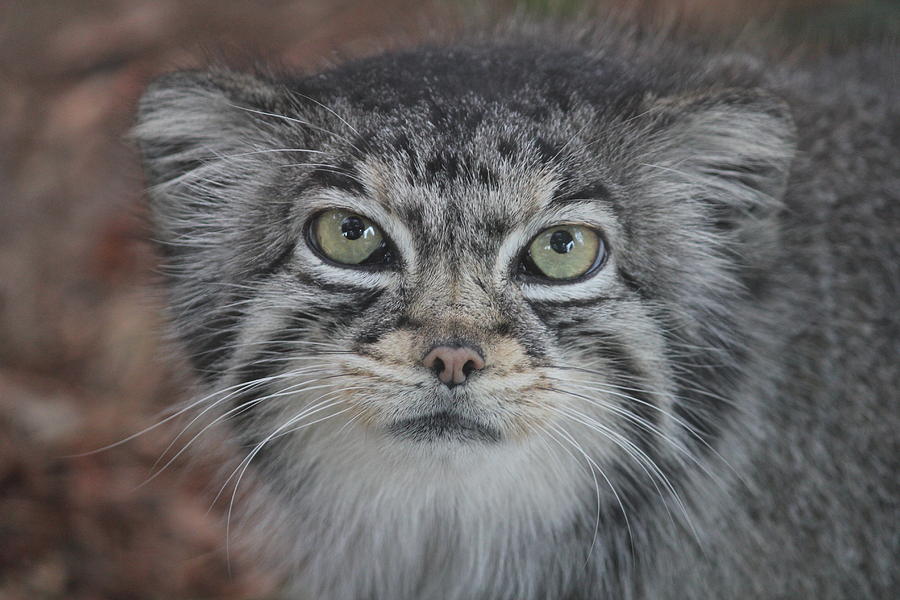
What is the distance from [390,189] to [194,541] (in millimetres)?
3332

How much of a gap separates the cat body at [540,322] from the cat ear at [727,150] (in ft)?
0.04

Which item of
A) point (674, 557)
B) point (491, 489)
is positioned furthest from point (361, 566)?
point (674, 557)

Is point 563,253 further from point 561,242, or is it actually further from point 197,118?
point 197,118

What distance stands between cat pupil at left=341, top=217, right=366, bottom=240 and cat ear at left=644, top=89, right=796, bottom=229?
107 centimetres

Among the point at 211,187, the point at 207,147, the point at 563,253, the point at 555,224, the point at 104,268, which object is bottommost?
the point at 104,268

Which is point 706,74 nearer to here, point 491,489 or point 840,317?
point 840,317

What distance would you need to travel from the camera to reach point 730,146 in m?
3.74

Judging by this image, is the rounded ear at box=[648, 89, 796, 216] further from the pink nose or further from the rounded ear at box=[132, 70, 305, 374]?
the rounded ear at box=[132, 70, 305, 374]

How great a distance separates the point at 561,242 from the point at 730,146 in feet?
2.57

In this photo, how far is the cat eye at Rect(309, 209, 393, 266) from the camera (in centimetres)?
347

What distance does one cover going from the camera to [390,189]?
3.42m

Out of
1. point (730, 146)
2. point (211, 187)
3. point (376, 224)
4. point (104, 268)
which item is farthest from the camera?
point (104, 268)

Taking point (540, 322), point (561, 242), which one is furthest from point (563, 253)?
point (540, 322)

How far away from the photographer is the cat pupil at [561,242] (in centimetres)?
348
